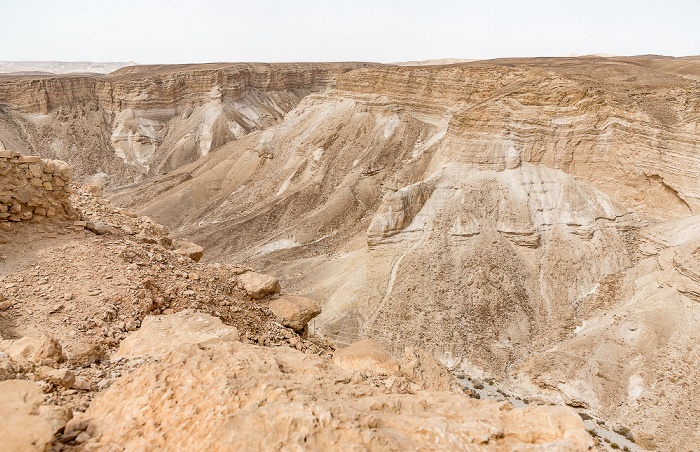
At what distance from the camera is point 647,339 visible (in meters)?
16.8

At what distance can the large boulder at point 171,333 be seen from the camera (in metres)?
6.88

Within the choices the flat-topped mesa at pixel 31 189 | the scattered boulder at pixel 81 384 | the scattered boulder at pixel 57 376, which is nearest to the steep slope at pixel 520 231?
the flat-topped mesa at pixel 31 189

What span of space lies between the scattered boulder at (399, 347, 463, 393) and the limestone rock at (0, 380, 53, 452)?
7.17 m

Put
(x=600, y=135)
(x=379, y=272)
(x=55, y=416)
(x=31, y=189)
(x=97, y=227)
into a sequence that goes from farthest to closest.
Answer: (x=600, y=135), (x=379, y=272), (x=97, y=227), (x=31, y=189), (x=55, y=416)

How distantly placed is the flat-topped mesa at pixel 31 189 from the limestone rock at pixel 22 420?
5.92 meters

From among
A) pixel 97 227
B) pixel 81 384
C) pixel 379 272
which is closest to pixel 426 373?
pixel 81 384

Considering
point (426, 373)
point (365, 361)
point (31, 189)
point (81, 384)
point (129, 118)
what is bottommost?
point (426, 373)

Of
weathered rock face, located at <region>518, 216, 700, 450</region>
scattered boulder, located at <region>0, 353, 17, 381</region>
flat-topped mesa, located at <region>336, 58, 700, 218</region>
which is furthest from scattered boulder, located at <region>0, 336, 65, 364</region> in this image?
flat-topped mesa, located at <region>336, 58, 700, 218</region>

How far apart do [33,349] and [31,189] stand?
15.3 feet

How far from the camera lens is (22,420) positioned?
3926mm

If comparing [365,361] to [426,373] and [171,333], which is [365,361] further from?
[171,333]

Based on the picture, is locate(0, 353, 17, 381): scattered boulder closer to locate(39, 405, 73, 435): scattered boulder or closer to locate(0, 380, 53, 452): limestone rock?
locate(0, 380, 53, 452): limestone rock

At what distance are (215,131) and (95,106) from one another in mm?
18626

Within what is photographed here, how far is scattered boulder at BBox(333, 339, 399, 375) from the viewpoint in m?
9.23
